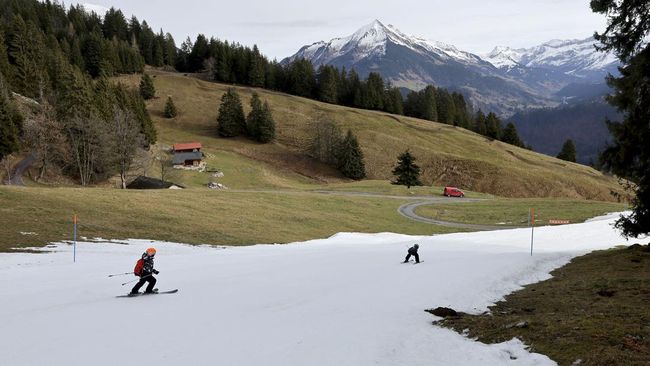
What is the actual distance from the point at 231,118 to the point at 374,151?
134 ft

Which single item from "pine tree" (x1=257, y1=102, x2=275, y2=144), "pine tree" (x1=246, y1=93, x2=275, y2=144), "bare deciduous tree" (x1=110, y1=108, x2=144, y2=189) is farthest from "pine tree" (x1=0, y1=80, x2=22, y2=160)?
"pine tree" (x1=246, y1=93, x2=275, y2=144)

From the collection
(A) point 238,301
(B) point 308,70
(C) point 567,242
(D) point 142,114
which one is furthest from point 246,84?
(A) point 238,301

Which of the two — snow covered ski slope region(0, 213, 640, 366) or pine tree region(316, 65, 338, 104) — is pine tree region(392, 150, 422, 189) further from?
pine tree region(316, 65, 338, 104)

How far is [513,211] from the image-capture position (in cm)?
5944

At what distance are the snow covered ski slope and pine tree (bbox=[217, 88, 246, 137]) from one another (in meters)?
92.7

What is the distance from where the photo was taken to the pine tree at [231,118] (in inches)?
4596

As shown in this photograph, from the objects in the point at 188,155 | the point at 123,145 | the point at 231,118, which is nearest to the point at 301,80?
the point at 231,118

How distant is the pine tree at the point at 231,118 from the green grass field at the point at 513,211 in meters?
70.4

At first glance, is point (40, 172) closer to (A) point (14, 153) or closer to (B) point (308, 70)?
(A) point (14, 153)

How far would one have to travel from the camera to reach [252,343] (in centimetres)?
1016

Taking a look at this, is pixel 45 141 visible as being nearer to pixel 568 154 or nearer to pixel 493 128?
pixel 493 128

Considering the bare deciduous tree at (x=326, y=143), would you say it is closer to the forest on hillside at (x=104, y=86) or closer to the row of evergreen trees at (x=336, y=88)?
the forest on hillside at (x=104, y=86)

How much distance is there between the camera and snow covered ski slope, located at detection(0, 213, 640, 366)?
370 inches

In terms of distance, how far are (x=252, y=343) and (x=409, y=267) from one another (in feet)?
46.8
